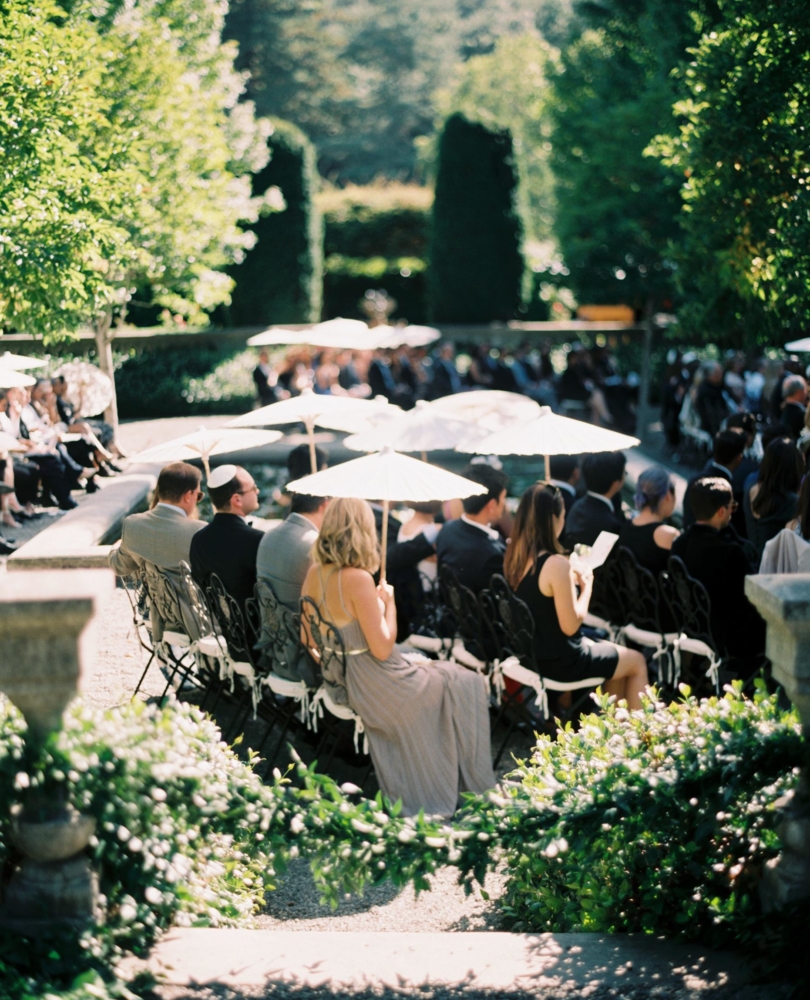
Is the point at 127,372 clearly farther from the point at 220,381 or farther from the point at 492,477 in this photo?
the point at 492,477

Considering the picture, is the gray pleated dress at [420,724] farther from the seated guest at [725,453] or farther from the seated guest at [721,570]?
the seated guest at [725,453]

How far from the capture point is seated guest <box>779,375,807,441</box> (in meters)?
11.1

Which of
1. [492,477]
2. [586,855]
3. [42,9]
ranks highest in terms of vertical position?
[42,9]

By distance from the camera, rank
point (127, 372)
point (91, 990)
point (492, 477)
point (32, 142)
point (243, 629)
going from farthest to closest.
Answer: point (127, 372) < point (32, 142) < point (492, 477) < point (243, 629) < point (91, 990)

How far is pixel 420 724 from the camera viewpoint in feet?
19.6

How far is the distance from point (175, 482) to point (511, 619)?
226cm

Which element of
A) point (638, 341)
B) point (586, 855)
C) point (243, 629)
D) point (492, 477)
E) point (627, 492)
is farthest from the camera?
point (638, 341)

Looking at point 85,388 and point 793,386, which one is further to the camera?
point 85,388

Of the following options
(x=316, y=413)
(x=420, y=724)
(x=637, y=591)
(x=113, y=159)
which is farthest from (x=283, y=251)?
(x=420, y=724)

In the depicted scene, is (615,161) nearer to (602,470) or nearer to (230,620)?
(602,470)

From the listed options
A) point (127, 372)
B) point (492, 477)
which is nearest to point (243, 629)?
point (492, 477)

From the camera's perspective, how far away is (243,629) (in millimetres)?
6477

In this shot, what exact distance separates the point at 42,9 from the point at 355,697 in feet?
24.1

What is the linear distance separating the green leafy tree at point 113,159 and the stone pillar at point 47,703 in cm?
660
